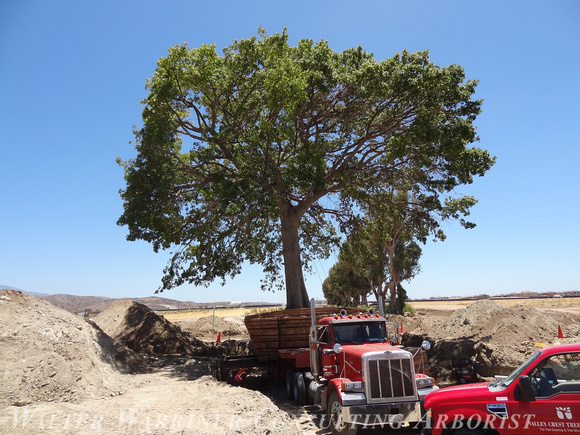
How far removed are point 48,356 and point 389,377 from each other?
9386mm

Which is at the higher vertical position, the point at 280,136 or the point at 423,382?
the point at 280,136

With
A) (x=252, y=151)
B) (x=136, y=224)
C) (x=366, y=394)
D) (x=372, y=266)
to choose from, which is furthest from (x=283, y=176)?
(x=372, y=266)

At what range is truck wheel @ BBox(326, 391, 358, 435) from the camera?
819 centimetres

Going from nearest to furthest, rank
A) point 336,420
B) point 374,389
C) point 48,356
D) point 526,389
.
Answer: point 526,389
point 374,389
point 336,420
point 48,356

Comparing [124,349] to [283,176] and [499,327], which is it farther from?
[499,327]

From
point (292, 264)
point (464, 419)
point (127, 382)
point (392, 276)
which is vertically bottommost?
point (127, 382)

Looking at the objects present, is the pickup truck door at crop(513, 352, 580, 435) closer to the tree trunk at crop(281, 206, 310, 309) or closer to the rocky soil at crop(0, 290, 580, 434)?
the rocky soil at crop(0, 290, 580, 434)

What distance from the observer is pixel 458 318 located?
28250mm

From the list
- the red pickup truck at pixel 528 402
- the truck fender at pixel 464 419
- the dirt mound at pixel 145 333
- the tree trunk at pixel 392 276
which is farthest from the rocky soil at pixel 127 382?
the tree trunk at pixel 392 276

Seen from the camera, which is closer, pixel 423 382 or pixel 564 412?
pixel 564 412

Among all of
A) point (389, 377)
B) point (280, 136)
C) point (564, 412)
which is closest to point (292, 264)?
point (280, 136)

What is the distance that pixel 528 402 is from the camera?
5551 millimetres

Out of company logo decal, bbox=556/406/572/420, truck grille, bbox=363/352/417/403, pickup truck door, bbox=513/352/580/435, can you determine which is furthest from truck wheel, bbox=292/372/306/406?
company logo decal, bbox=556/406/572/420

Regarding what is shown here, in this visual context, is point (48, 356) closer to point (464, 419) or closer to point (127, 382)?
point (127, 382)
